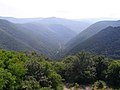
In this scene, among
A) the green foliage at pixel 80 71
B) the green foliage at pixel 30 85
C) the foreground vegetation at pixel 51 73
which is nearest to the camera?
the green foliage at pixel 30 85

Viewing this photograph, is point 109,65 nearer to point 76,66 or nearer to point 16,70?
point 76,66

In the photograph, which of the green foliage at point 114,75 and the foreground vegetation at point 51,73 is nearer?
the foreground vegetation at point 51,73

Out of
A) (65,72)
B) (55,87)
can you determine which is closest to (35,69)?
(55,87)

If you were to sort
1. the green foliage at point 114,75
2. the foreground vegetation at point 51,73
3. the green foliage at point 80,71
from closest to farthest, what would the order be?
the foreground vegetation at point 51,73
the green foliage at point 114,75
the green foliage at point 80,71

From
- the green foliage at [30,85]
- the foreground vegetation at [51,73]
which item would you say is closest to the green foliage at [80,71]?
the foreground vegetation at [51,73]

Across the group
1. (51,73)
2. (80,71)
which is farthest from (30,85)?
(80,71)

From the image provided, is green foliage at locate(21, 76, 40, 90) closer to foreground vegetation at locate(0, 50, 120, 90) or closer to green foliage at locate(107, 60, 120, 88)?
foreground vegetation at locate(0, 50, 120, 90)

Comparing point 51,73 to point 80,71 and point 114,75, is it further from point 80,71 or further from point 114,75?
point 114,75

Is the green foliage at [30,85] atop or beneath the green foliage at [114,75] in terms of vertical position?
atop

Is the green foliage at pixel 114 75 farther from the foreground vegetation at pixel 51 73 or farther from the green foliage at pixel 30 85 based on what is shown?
the green foliage at pixel 30 85
